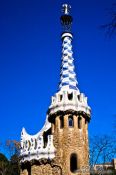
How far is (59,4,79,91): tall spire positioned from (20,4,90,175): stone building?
1.51ft

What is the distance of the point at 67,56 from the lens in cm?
2756

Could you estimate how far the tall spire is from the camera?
2642cm

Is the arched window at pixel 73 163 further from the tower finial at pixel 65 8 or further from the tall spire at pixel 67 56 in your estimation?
the tower finial at pixel 65 8

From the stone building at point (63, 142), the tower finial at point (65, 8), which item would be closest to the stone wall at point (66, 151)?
the stone building at point (63, 142)

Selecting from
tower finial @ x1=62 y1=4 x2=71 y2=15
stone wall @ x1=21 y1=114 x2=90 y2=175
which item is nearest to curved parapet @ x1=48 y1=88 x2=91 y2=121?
stone wall @ x1=21 y1=114 x2=90 y2=175

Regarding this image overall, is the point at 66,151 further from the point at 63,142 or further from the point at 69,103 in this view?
the point at 69,103

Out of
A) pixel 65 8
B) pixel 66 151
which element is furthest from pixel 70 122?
pixel 65 8

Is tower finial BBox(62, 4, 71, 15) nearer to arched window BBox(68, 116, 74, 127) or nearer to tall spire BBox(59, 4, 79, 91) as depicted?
tall spire BBox(59, 4, 79, 91)

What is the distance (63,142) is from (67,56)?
7.12 meters

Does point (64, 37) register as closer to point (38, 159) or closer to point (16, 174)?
point (38, 159)

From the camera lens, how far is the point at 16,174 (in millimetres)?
36469

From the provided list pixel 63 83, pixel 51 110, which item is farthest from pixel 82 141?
pixel 63 83

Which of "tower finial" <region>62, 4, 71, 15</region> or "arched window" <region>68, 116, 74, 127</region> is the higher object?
"tower finial" <region>62, 4, 71, 15</region>

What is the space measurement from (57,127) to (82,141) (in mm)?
1831
